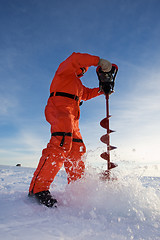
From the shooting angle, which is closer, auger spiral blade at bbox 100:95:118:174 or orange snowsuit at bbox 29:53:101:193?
orange snowsuit at bbox 29:53:101:193

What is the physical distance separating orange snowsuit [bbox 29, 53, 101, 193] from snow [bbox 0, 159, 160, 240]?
0.31 metres

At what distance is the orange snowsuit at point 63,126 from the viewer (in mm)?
2426

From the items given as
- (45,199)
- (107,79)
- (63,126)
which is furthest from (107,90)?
(45,199)

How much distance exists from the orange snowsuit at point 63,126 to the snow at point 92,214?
31 cm

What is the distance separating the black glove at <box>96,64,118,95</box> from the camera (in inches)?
118

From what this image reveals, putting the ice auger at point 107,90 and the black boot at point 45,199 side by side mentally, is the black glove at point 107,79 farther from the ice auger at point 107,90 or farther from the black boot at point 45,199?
the black boot at point 45,199

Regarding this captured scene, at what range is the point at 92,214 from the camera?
185 cm

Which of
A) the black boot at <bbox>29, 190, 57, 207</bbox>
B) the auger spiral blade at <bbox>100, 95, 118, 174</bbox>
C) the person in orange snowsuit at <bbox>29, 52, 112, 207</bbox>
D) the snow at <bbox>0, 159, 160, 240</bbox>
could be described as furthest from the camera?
the auger spiral blade at <bbox>100, 95, 118, 174</bbox>

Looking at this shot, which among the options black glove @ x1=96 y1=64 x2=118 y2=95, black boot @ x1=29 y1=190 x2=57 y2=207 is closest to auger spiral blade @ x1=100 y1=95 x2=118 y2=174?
black glove @ x1=96 y1=64 x2=118 y2=95

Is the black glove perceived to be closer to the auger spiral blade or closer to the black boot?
the auger spiral blade

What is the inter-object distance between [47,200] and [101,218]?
2.51 ft

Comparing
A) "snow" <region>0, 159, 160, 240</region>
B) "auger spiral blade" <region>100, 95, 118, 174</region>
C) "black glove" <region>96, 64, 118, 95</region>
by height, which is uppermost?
"black glove" <region>96, 64, 118, 95</region>

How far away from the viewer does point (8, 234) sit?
124 centimetres

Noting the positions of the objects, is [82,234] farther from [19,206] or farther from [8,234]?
[19,206]
